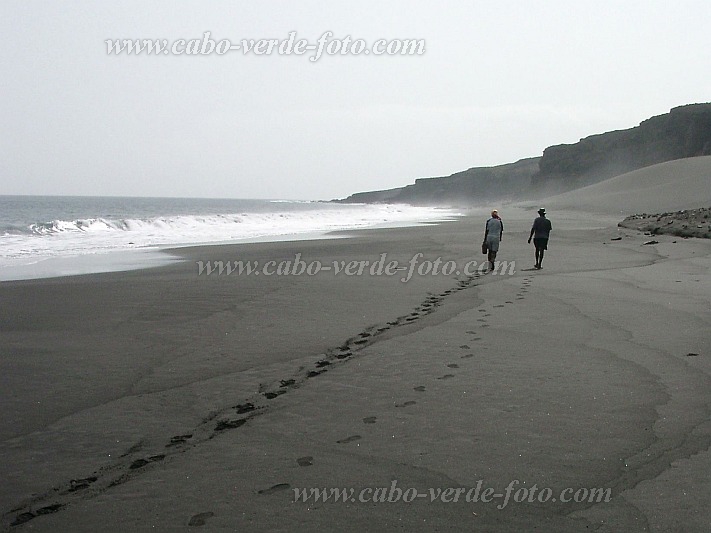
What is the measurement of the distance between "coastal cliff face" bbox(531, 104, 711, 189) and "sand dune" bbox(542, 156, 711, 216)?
1803 inches

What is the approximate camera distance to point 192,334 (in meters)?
7.54

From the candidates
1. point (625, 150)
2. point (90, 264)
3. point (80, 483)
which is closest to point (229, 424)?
point (80, 483)

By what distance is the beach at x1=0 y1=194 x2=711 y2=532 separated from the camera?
3.35 metres

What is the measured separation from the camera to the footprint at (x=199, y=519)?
3.20m

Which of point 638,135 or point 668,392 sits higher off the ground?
point 638,135

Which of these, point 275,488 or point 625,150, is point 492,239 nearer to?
point 275,488

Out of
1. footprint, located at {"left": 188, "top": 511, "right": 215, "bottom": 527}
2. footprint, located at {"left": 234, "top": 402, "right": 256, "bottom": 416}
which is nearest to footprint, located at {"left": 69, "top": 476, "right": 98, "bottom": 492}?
footprint, located at {"left": 188, "top": 511, "right": 215, "bottom": 527}

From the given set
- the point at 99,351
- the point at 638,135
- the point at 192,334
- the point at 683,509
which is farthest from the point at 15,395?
the point at 638,135

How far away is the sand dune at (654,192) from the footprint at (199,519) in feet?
143

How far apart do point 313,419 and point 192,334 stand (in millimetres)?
3364

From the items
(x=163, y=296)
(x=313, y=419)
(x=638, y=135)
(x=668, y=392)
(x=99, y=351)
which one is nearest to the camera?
(x=313, y=419)

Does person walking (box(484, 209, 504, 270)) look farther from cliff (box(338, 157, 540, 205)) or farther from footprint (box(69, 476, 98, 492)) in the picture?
cliff (box(338, 157, 540, 205))

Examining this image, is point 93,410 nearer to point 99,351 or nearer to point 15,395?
point 15,395

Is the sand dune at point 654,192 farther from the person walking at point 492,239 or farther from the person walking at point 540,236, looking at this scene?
the person walking at point 492,239
